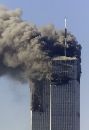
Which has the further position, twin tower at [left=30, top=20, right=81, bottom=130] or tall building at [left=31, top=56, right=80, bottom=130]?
tall building at [left=31, top=56, right=80, bottom=130]

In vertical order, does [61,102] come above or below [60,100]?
below

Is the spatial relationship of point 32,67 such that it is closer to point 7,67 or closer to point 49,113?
point 7,67

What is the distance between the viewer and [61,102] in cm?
19025

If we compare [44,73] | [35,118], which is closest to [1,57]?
[44,73]

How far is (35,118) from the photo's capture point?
618 ft

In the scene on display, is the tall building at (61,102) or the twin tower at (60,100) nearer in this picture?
the twin tower at (60,100)

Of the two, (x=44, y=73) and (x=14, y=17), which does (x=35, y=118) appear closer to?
(x=44, y=73)

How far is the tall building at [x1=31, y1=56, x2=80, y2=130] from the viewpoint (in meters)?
187

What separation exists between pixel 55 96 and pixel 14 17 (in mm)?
30076

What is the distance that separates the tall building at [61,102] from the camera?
18725 cm

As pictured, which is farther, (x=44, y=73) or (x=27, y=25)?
(x=44, y=73)

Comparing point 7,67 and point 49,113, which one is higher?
point 7,67

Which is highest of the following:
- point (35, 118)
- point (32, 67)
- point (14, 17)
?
point (14, 17)

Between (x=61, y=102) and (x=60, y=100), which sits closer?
(x=61, y=102)
